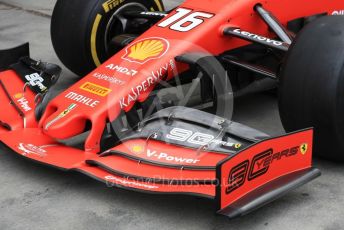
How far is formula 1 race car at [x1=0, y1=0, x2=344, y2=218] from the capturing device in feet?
9.83

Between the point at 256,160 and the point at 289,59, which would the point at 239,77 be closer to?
the point at 289,59

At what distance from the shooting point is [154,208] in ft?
10.4

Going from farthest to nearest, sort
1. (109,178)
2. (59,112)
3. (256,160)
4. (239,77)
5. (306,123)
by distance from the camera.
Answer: (239,77)
(59,112)
(306,123)
(109,178)
(256,160)

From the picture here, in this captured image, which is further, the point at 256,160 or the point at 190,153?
the point at 190,153

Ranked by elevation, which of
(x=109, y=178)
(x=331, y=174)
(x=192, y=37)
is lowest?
(x=331, y=174)

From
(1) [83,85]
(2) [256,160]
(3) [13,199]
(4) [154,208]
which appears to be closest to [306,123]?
(2) [256,160]

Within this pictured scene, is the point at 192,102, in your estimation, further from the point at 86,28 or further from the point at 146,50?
the point at 86,28

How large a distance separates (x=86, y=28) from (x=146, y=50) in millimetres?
863

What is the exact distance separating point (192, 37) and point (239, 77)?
487 mm

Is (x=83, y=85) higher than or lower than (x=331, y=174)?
higher

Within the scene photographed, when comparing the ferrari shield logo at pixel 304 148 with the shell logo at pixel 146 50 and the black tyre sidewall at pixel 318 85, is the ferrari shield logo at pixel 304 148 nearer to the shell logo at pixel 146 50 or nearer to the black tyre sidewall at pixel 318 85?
the black tyre sidewall at pixel 318 85

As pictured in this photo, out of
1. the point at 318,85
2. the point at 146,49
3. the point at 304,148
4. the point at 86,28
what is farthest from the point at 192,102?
the point at 304,148

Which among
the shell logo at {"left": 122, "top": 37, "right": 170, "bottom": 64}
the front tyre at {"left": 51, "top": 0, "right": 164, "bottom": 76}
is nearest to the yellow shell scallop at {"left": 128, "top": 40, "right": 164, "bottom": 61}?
the shell logo at {"left": 122, "top": 37, "right": 170, "bottom": 64}

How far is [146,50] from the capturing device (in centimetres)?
386
